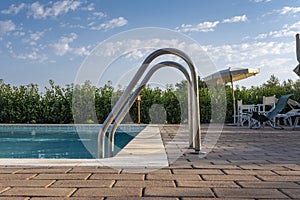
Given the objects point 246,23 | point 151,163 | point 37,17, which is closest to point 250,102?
point 246,23

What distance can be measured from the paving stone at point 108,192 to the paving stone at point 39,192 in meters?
0.06

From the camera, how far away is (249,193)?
1412 millimetres

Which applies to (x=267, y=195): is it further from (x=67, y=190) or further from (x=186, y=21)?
(x=186, y=21)

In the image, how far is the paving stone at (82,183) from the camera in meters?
1.56

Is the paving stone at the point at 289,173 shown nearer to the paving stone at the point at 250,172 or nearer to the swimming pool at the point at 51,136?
the paving stone at the point at 250,172

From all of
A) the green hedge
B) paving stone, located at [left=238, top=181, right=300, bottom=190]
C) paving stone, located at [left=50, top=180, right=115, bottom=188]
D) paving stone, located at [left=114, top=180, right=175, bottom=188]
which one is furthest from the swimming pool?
paving stone, located at [left=238, top=181, right=300, bottom=190]

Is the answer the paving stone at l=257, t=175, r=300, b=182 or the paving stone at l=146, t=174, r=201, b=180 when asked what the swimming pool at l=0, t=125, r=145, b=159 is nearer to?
the paving stone at l=146, t=174, r=201, b=180

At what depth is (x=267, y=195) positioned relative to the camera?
1380 millimetres

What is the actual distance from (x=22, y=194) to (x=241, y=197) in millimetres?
Answer: 972

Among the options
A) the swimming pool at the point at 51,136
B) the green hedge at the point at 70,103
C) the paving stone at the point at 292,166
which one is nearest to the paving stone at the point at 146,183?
the paving stone at the point at 292,166

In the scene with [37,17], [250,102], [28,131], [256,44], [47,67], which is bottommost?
[28,131]

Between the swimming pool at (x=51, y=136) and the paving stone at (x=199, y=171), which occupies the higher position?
the paving stone at (x=199, y=171)

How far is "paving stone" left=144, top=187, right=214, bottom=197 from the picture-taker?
1.38 m

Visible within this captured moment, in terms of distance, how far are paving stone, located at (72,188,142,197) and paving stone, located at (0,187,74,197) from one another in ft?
0.18
